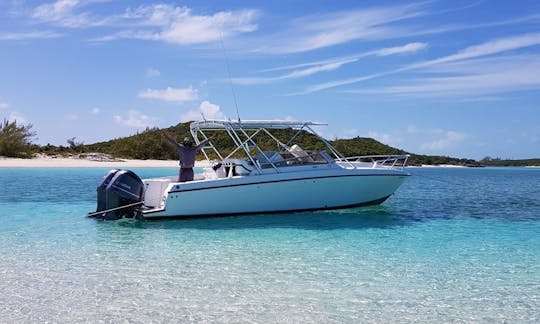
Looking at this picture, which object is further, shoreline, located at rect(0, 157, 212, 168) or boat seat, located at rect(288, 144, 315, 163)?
shoreline, located at rect(0, 157, 212, 168)

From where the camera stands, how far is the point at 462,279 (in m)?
6.88

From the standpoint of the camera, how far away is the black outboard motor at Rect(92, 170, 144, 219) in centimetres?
1197

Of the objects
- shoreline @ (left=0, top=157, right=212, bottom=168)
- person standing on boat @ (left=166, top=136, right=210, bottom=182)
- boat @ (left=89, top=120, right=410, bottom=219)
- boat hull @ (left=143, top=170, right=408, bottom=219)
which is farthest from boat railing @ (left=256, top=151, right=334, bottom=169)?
shoreline @ (left=0, top=157, right=212, bottom=168)

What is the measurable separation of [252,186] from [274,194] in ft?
2.08

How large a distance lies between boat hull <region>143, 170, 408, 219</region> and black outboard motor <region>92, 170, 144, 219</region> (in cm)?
55

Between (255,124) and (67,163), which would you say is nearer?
(255,124)

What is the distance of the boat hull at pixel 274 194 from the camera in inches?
469

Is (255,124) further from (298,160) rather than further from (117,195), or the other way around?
(117,195)

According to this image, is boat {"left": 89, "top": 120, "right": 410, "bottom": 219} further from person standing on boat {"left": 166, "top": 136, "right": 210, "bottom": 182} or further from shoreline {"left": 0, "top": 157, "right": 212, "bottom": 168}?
shoreline {"left": 0, "top": 157, "right": 212, "bottom": 168}

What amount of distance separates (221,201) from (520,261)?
6558 millimetres

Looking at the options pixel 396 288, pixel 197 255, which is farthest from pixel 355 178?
pixel 396 288

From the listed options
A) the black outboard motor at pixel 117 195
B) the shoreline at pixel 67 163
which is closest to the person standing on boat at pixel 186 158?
the black outboard motor at pixel 117 195

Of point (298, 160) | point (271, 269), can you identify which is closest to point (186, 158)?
point (298, 160)

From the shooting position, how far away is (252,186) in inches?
485
